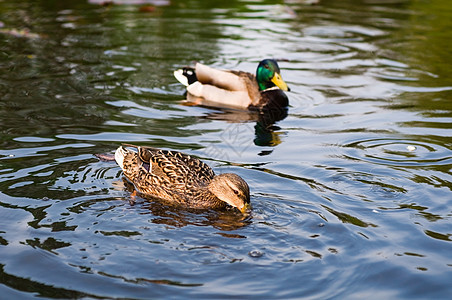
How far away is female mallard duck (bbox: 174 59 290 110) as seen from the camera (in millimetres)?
11594

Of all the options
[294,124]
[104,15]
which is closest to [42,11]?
[104,15]

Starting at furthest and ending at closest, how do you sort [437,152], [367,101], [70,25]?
[70,25] < [367,101] < [437,152]

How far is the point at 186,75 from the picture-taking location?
12062 millimetres

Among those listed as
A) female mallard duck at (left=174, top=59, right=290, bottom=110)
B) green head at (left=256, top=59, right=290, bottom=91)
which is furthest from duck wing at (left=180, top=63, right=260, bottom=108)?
green head at (left=256, top=59, right=290, bottom=91)

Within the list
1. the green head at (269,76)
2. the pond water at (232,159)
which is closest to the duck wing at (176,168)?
the pond water at (232,159)

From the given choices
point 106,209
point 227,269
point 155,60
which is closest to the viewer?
point 227,269

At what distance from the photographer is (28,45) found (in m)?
13.8

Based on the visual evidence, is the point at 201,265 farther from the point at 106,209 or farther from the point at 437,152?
the point at 437,152

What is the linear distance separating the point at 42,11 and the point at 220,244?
12.4 m

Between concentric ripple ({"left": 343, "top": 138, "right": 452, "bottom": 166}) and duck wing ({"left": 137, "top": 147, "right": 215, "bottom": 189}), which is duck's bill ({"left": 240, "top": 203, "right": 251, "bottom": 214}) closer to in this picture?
duck wing ({"left": 137, "top": 147, "right": 215, "bottom": 189})

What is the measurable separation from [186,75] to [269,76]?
4.76 feet

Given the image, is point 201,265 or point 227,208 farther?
point 227,208

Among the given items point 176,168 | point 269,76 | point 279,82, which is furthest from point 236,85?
point 176,168

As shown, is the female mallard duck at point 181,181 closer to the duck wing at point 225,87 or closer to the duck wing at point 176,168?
the duck wing at point 176,168
